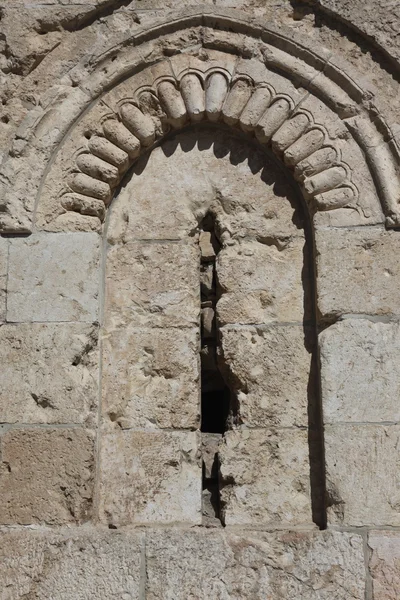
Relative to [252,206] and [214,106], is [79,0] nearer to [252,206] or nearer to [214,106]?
[214,106]

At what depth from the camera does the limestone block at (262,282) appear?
4.39 meters

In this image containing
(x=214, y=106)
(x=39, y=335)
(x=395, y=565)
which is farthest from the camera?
(x=214, y=106)

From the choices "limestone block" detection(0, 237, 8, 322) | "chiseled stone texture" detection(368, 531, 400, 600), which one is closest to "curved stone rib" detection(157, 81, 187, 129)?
"limestone block" detection(0, 237, 8, 322)

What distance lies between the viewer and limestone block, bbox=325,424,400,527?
3.93 meters

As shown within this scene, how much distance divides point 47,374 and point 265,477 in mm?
1231

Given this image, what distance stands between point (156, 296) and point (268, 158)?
1.01 m

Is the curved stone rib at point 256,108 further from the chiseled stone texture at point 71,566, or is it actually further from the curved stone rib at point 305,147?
the chiseled stone texture at point 71,566

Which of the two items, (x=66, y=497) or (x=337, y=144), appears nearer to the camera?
(x=66, y=497)

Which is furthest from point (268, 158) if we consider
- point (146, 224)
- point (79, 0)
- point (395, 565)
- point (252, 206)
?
point (395, 565)

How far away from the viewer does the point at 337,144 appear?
173 inches

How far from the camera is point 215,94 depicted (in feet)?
14.7

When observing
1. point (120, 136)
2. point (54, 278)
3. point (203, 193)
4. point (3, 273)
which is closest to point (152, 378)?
point (54, 278)

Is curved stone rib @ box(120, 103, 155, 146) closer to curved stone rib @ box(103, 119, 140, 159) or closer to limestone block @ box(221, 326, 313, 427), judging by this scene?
curved stone rib @ box(103, 119, 140, 159)

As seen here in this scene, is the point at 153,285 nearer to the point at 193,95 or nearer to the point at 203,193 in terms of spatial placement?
the point at 203,193
